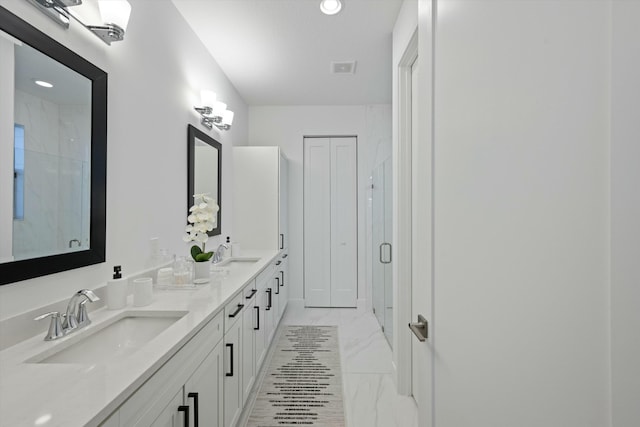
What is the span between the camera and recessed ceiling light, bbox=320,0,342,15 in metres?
2.22

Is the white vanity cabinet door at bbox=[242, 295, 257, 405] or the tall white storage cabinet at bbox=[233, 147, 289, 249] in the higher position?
the tall white storage cabinet at bbox=[233, 147, 289, 249]

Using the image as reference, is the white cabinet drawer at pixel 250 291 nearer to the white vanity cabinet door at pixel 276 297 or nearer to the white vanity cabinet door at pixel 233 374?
the white vanity cabinet door at pixel 233 374

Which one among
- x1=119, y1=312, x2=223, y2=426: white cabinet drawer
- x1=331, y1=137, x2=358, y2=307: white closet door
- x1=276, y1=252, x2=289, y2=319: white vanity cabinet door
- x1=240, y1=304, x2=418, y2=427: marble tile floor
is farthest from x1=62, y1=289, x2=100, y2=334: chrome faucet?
x1=331, y1=137, x2=358, y2=307: white closet door

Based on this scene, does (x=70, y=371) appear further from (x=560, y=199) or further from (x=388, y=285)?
(x=388, y=285)

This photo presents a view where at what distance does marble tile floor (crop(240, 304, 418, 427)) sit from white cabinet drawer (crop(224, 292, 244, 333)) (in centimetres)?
94

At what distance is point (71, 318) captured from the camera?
3.98ft

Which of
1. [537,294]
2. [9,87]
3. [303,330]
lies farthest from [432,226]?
[303,330]

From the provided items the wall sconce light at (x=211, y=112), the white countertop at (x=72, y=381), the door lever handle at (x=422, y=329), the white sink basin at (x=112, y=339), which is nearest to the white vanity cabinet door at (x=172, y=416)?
the white countertop at (x=72, y=381)

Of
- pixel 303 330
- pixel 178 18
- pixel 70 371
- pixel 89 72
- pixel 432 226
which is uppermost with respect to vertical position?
Answer: pixel 178 18

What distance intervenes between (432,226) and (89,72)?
1.53 meters

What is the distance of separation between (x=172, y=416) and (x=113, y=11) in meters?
1.62

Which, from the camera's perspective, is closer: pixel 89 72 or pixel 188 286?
pixel 89 72

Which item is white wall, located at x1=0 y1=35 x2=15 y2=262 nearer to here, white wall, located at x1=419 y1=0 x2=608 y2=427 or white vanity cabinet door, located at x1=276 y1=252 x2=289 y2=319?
white wall, located at x1=419 y1=0 x2=608 y2=427

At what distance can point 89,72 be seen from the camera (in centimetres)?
145
